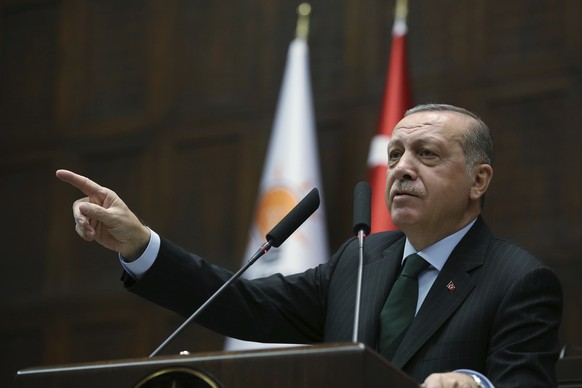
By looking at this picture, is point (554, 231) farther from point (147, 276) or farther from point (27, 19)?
point (27, 19)

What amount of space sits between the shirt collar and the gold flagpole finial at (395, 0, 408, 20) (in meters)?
3.73

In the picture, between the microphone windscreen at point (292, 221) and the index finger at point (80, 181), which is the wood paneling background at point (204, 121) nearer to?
the microphone windscreen at point (292, 221)

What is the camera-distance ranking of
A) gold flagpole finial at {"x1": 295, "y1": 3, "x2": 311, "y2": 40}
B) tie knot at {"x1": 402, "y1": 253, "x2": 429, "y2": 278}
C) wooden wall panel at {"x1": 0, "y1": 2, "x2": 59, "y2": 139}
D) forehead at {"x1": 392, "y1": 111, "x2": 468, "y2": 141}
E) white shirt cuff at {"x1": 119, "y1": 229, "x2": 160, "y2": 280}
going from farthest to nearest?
wooden wall panel at {"x1": 0, "y1": 2, "x2": 59, "y2": 139} < gold flagpole finial at {"x1": 295, "y1": 3, "x2": 311, "y2": 40} < forehead at {"x1": 392, "y1": 111, "x2": 468, "y2": 141} < tie knot at {"x1": 402, "y1": 253, "x2": 429, "y2": 278} < white shirt cuff at {"x1": 119, "y1": 229, "x2": 160, "y2": 280}

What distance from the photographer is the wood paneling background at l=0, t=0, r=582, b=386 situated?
21.1ft

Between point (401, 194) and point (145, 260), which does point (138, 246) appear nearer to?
point (145, 260)

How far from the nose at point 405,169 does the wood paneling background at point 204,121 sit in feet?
10.5

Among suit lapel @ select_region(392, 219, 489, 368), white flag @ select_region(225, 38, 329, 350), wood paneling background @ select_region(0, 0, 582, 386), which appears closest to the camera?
suit lapel @ select_region(392, 219, 489, 368)

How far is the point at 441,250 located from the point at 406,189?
218 mm

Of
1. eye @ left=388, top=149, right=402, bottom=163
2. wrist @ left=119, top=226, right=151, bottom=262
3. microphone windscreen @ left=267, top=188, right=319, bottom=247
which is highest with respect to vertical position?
eye @ left=388, top=149, right=402, bottom=163

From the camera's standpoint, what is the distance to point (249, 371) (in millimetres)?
2156

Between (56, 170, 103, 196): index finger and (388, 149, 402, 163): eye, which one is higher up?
(388, 149, 402, 163): eye

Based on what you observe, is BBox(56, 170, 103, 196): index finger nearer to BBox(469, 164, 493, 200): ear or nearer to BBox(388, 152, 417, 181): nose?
BBox(388, 152, 417, 181): nose

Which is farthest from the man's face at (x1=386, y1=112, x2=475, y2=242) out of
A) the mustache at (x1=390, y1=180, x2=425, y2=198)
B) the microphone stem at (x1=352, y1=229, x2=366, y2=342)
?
the microphone stem at (x1=352, y1=229, x2=366, y2=342)

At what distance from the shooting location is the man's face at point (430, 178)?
3.17 metres
